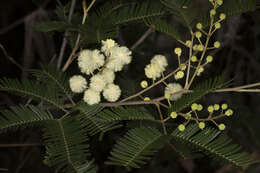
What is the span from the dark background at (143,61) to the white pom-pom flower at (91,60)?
2.38 feet

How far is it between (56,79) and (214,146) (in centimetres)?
76

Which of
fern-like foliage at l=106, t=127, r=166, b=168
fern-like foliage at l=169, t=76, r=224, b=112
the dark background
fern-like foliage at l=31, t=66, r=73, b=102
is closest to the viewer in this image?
fern-like foliage at l=106, t=127, r=166, b=168

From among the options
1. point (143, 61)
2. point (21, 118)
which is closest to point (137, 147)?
point (21, 118)

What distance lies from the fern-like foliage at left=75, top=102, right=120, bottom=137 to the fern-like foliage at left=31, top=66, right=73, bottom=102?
0.15 metres

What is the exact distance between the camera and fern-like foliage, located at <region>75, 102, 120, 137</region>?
1.16 m

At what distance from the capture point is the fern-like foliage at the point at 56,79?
4.41ft

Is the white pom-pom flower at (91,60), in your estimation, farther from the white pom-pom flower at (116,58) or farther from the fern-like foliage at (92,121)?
the fern-like foliage at (92,121)

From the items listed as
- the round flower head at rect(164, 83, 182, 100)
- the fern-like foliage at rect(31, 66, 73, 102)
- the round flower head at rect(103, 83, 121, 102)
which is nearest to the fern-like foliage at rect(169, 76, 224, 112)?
the round flower head at rect(164, 83, 182, 100)

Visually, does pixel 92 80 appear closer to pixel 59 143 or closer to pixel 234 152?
pixel 59 143

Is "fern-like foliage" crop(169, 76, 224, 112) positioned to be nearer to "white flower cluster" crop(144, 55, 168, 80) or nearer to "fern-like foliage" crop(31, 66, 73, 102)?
"white flower cluster" crop(144, 55, 168, 80)

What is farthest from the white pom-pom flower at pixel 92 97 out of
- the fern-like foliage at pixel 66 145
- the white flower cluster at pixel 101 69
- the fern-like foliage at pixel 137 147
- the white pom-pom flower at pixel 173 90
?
the white pom-pom flower at pixel 173 90

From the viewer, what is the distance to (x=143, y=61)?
1.87 meters

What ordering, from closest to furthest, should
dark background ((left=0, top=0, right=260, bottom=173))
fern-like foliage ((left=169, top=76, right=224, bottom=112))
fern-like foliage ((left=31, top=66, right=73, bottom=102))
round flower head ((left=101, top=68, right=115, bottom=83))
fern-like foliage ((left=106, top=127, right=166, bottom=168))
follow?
fern-like foliage ((left=106, top=127, right=166, bottom=168))
fern-like foliage ((left=169, top=76, right=224, bottom=112))
round flower head ((left=101, top=68, right=115, bottom=83))
fern-like foliage ((left=31, top=66, right=73, bottom=102))
dark background ((left=0, top=0, right=260, bottom=173))

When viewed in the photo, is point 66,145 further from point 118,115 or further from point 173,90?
point 173,90
